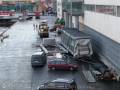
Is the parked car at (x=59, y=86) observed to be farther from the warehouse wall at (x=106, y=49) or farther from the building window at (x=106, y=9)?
the building window at (x=106, y=9)

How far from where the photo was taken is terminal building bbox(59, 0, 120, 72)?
3045cm

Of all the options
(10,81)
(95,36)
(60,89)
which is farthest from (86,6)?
(60,89)

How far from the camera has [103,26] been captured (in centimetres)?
3497

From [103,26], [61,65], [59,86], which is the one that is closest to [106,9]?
[103,26]

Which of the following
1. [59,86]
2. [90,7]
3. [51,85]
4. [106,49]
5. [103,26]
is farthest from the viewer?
[90,7]

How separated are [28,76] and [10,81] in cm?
199

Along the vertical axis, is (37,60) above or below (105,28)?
below

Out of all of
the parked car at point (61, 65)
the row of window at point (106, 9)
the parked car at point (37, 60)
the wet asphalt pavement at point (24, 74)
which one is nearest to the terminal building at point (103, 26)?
the row of window at point (106, 9)

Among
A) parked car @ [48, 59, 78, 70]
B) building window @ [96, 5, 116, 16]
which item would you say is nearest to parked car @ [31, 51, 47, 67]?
parked car @ [48, 59, 78, 70]

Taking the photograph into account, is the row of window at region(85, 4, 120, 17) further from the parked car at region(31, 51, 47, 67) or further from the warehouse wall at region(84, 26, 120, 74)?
the parked car at region(31, 51, 47, 67)

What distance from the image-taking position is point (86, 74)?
3177cm

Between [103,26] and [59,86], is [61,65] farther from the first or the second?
[59,86]

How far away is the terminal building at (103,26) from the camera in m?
30.5

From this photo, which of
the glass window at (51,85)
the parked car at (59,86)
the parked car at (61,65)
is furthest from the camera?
the parked car at (61,65)
